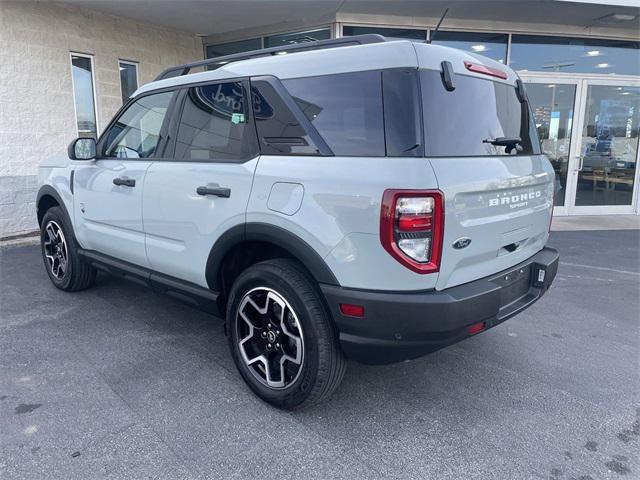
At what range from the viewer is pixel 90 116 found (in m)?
8.16

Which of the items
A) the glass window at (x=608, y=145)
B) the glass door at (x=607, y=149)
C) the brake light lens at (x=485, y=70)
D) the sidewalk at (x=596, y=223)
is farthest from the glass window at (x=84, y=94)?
the glass window at (x=608, y=145)

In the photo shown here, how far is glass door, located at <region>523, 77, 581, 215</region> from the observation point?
910 cm

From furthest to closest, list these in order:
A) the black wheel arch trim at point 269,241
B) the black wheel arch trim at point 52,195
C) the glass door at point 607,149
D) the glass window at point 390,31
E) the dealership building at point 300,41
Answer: the glass door at point 607,149
the glass window at point 390,31
the dealership building at point 300,41
the black wheel arch trim at point 52,195
the black wheel arch trim at point 269,241

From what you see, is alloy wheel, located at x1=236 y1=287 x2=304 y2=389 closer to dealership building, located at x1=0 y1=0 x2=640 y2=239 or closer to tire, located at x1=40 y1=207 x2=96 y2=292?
tire, located at x1=40 y1=207 x2=96 y2=292

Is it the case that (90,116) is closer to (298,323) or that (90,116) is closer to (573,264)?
(298,323)

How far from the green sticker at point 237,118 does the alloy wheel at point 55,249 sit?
8.44ft

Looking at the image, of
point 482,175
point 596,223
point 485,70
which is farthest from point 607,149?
point 482,175

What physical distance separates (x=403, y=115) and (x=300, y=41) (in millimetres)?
6903

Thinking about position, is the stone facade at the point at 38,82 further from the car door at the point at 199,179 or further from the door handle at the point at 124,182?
the car door at the point at 199,179

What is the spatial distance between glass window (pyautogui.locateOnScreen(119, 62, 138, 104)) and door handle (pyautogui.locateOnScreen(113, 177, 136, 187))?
5620mm

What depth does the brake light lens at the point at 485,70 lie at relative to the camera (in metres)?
2.63

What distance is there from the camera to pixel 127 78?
8.64 m

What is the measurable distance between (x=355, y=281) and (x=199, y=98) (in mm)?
1762

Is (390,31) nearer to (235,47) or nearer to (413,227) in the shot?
(235,47)
